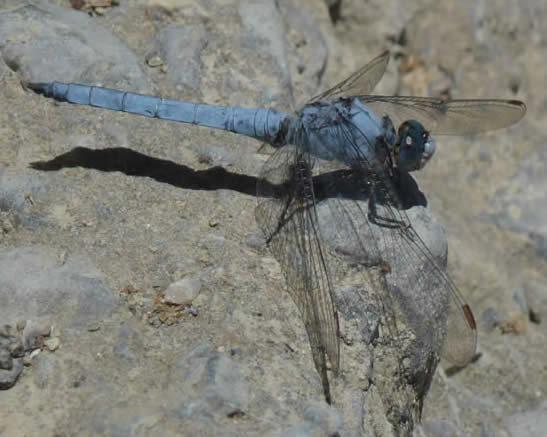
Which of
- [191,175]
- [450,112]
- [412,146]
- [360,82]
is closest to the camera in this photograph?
[191,175]

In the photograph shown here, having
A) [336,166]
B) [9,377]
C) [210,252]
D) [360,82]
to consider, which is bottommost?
[9,377]

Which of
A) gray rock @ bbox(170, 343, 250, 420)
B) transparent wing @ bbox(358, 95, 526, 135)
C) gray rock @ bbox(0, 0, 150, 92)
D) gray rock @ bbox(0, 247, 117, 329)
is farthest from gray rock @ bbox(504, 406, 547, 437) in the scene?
gray rock @ bbox(0, 0, 150, 92)

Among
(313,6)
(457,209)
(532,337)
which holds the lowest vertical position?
(532,337)

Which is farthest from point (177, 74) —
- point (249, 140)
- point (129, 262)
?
point (129, 262)

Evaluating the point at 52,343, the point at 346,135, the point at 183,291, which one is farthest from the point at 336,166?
the point at 52,343

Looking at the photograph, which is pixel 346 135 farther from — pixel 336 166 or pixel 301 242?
pixel 301 242

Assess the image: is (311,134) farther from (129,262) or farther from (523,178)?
(523,178)

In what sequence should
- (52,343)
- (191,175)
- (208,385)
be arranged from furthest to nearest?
(191,175), (52,343), (208,385)
